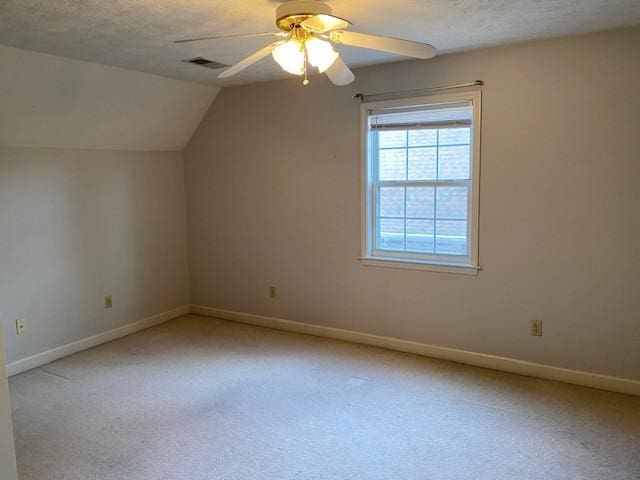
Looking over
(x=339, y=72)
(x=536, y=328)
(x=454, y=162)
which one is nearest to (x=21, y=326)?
(x=339, y=72)

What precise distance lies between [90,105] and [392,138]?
2386mm

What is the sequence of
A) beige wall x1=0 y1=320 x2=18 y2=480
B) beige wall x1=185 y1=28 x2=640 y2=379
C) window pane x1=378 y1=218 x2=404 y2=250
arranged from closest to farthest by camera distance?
beige wall x1=0 y1=320 x2=18 y2=480
beige wall x1=185 y1=28 x2=640 y2=379
window pane x1=378 y1=218 x2=404 y2=250

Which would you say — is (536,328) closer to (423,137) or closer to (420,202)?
(420,202)

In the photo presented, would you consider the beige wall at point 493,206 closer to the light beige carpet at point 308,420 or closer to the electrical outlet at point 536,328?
the electrical outlet at point 536,328

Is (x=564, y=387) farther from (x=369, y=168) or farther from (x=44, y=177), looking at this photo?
(x=44, y=177)

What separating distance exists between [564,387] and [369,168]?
2132 mm

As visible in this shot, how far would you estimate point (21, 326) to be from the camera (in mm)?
3816

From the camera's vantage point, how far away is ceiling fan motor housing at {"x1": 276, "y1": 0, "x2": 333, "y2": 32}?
2.25 m

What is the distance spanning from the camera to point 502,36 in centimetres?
315

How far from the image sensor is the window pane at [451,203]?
12.3 ft

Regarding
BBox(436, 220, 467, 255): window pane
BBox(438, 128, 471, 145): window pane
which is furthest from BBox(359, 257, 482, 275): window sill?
BBox(438, 128, 471, 145): window pane

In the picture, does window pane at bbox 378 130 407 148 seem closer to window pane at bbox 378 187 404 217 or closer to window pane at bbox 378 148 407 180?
window pane at bbox 378 148 407 180

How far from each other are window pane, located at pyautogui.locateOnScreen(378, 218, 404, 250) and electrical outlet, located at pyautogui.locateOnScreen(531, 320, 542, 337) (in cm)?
113

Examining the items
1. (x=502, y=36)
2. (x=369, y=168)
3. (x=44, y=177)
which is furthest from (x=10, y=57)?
(x=502, y=36)
